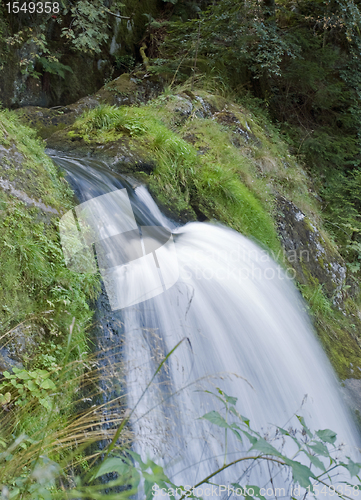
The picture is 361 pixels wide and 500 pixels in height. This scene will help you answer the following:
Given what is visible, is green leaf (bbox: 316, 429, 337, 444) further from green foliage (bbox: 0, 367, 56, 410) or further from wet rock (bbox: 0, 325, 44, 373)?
wet rock (bbox: 0, 325, 44, 373)

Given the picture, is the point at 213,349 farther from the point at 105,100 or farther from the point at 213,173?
the point at 105,100

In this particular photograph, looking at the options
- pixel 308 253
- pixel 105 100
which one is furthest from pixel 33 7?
pixel 308 253

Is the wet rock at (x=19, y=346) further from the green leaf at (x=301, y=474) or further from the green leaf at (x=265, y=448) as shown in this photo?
the green leaf at (x=301, y=474)

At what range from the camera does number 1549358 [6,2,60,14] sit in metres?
6.43

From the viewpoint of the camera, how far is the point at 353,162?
7805mm

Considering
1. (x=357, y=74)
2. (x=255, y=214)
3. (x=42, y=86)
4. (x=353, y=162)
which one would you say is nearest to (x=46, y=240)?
(x=255, y=214)

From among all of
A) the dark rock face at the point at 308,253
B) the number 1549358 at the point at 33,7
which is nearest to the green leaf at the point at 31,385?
the dark rock face at the point at 308,253

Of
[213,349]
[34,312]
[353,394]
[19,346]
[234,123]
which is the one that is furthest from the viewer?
[234,123]

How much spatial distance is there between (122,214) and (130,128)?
180cm

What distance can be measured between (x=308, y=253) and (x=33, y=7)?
685 cm

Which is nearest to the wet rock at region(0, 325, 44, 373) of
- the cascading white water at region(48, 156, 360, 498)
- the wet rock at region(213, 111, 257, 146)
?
the cascading white water at region(48, 156, 360, 498)

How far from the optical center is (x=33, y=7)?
21.2 feet

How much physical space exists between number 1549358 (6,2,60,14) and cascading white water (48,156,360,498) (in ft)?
15.3

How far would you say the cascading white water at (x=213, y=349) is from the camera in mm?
2229
